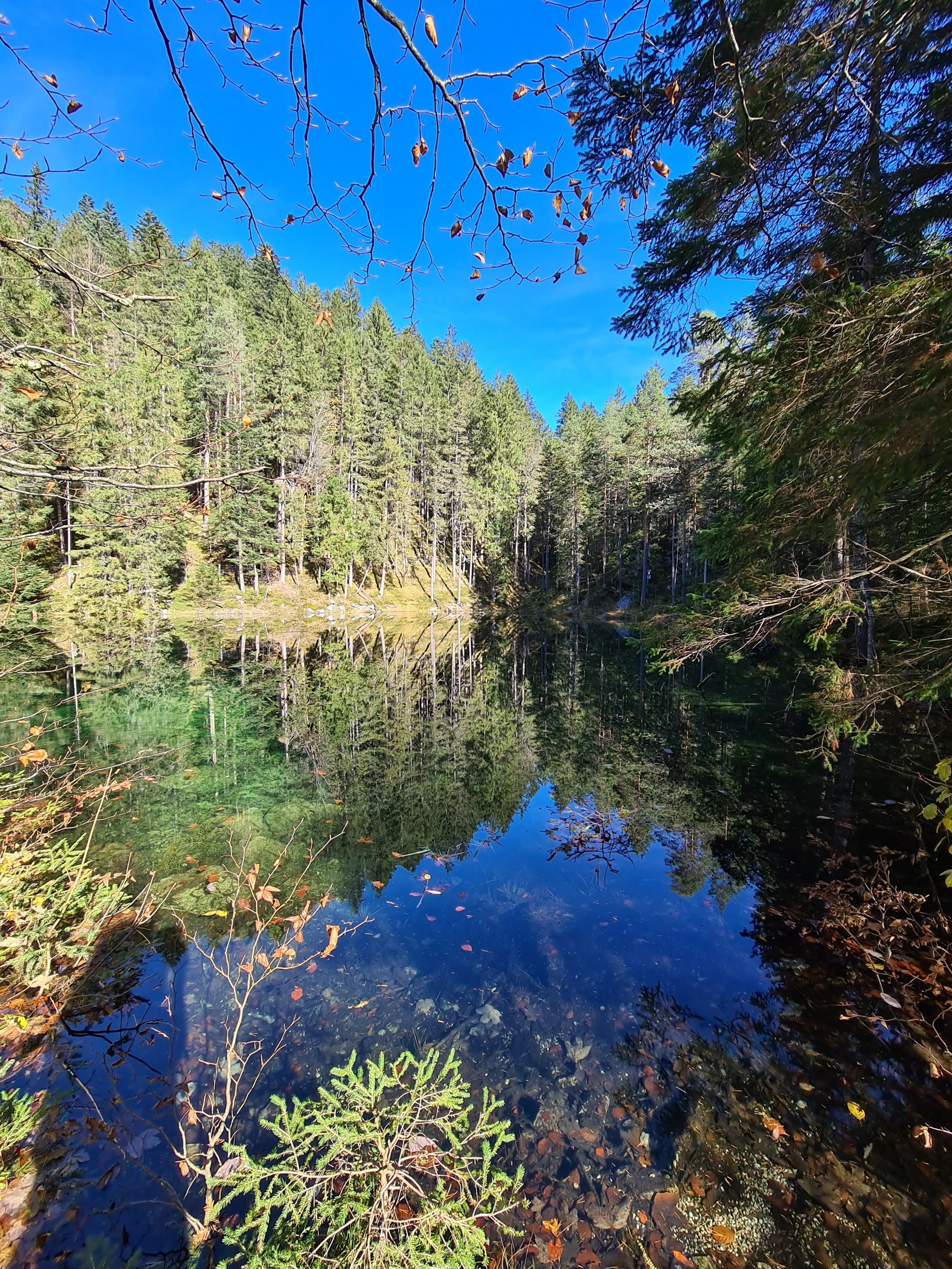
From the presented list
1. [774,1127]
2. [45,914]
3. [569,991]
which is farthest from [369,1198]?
[45,914]

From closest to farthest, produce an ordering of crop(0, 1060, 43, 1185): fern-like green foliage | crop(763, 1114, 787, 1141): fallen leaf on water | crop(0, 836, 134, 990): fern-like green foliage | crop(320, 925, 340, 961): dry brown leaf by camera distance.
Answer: crop(0, 1060, 43, 1185): fern-like green foliage < crop(763, 1114, 787, 1141): fallen leaf on water < crop(0, 836, 134, 990): fern-like green foliage < crop(320, 925, 340, 961): dry brown leaf

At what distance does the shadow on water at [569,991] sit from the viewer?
2.90 meters

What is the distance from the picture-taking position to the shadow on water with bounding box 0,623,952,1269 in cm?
290

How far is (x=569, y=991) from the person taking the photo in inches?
187

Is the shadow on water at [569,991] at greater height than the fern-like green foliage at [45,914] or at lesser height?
lesser

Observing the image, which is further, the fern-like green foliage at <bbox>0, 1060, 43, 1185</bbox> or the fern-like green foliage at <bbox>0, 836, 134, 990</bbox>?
the fern-like green foliage at <bbox>0, 836, 134, 990</bbox>

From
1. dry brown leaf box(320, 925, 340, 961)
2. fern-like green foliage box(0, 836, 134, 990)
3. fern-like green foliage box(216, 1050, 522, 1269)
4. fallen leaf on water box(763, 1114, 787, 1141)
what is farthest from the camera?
dry brown leaf box(320, 925, 340, 961)

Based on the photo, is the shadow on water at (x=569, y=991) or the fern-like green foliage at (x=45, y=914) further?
the fern-like green foliage at (x=45, y=914)

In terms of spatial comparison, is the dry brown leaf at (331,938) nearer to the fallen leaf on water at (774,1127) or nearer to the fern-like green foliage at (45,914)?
the fern-like green foliage at (45,914)

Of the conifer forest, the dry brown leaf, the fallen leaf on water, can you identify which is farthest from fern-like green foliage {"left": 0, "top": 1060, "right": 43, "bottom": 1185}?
the fallen leaf on water

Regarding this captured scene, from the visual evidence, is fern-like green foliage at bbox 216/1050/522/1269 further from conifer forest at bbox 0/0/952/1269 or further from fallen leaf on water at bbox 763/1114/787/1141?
fallen leaf on water at bbox 763/1114/787/1141

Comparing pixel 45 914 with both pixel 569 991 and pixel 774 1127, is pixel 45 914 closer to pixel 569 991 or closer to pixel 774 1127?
pixel 569 991

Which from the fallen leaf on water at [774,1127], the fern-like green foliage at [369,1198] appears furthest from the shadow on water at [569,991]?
the fern-like green foliage at [369,1198]

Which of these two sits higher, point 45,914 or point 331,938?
point 45,914
